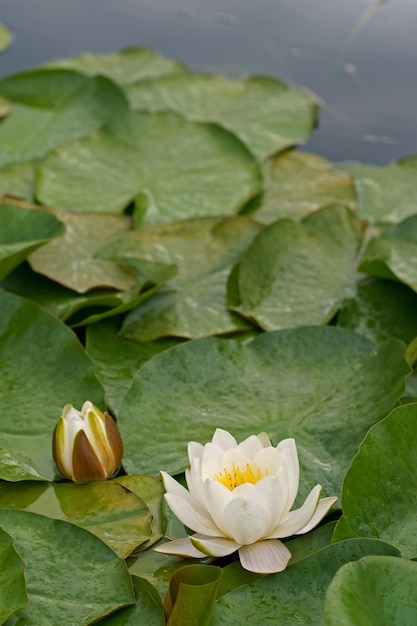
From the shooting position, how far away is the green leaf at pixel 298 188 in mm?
2096

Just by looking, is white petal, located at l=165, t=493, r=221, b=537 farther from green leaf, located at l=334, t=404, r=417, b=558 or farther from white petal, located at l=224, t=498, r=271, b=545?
green leaf, located at l=334, t=404, r=417, b=558

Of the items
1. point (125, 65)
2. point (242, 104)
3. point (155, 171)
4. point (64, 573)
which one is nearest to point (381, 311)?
point (155, 171)

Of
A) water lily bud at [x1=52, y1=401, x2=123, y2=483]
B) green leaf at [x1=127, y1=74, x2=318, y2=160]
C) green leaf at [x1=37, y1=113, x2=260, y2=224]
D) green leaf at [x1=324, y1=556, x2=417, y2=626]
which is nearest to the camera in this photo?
green leaf at [x1=324, y1=556, x2=417, y2=626]

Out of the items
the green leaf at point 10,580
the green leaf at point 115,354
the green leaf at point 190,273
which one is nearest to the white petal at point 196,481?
the green leaf at point 10,580

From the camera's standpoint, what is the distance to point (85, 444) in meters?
1.28

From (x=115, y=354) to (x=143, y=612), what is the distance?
2.05 ft

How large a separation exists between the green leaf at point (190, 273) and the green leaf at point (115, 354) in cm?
2

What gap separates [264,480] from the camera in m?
1.08

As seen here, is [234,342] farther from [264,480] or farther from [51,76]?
[51,76]

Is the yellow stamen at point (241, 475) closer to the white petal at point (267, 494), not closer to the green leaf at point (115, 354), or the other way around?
the white petal at point (267, 494)

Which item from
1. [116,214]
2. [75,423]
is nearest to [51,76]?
[116,214]

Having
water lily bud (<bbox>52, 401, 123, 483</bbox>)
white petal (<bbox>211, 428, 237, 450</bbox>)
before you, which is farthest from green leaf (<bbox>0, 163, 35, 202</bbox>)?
white petal (<bbox>211, 428, 237, 450</bbox>)

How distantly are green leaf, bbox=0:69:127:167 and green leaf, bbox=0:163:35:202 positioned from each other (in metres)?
0.11

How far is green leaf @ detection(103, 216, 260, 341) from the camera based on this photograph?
1.66 m
